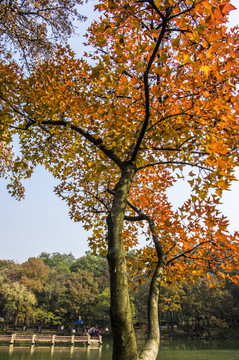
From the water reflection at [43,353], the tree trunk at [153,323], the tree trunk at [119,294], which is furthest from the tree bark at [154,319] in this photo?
the water reflection at [43,353]

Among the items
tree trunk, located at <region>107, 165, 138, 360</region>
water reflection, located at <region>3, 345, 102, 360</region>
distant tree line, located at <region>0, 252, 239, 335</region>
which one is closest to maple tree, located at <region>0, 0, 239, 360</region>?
tree trunk, located at <region>107, 165, 138, 360</region>

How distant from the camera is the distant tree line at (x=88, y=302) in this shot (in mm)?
28000

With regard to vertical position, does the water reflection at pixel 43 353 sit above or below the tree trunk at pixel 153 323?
below

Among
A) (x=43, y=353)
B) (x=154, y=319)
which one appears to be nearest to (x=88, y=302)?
(x=43, y=353)

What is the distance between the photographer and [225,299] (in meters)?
28.3

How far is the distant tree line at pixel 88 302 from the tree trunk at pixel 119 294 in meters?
26.3

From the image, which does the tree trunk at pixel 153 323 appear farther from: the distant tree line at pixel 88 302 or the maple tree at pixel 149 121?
the distant tree line at pixel 88 302

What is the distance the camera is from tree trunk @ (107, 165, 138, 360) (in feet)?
5.81

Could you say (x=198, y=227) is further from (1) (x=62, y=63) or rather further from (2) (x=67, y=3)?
(2) (x=67, y=3)

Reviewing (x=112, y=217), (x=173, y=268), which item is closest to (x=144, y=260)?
(x=173, y=268)

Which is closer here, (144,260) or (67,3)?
(144,260)

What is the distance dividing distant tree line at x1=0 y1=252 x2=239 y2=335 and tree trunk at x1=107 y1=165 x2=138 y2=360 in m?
26.3

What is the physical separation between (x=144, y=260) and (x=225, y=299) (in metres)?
30.3

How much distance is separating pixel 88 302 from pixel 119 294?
115ft
